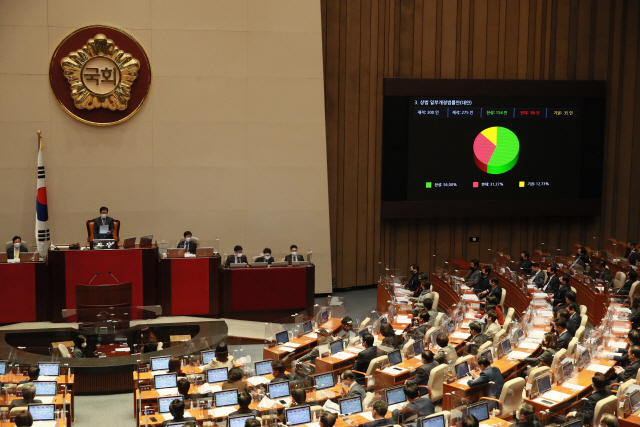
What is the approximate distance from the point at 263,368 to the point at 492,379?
9.17 feet

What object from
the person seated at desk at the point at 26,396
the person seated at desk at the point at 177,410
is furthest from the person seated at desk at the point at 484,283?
the person seated at desk at the point at 26,396

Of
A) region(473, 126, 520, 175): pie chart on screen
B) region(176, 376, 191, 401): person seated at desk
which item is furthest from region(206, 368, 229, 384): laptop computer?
region(473, 126, 520, 175): pie chart on screen

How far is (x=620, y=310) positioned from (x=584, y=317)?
2.98 feet

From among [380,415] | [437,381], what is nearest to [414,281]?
[437,381]

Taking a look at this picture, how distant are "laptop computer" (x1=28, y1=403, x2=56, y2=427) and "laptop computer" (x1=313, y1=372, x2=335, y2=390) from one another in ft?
9.17

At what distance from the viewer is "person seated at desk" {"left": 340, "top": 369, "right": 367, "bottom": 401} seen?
8002 millimetres

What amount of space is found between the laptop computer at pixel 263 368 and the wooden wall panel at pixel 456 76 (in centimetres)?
719

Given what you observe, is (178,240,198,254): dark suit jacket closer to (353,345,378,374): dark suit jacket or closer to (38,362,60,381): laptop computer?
(38,362,60,381): laptop computer

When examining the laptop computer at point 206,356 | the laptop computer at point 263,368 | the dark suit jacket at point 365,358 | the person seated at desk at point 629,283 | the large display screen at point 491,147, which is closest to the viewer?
the laptop computer at point 263,368

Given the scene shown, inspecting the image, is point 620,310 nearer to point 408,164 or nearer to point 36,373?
point 408,164

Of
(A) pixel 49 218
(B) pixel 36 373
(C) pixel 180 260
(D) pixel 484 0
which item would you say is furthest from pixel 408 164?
(B) pixel 36 373

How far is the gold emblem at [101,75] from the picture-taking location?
14.0m

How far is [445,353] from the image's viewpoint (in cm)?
899

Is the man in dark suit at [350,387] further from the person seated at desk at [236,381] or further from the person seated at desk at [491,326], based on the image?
the person seated at desk at [491,326]
